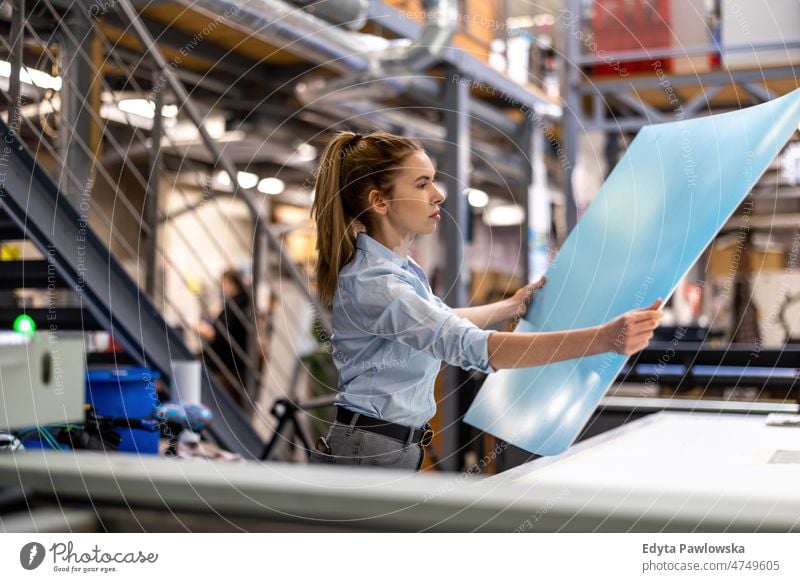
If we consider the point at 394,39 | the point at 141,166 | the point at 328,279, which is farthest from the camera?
the point at 141,166

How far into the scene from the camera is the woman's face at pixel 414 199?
1269 mm

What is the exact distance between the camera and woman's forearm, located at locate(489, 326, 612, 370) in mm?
1068

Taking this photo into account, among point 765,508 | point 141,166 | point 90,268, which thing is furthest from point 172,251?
point 765,508

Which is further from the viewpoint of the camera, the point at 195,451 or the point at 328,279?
the point at 195,451

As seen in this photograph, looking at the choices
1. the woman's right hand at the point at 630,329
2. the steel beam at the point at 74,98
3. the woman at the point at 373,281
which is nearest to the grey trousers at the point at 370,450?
the woman at the point at 373,281

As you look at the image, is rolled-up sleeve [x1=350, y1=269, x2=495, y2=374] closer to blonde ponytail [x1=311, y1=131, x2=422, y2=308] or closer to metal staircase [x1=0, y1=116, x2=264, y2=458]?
blonde ponytail [x1=311, y1=131, x2=422, y2=308]

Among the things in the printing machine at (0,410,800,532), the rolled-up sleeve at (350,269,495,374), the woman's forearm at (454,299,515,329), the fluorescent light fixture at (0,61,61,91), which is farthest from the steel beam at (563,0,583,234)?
the printing machine at (0,410,800,532)

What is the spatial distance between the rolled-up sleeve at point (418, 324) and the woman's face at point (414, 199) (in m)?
0.09

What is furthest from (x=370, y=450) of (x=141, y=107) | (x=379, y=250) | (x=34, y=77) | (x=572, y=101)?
(x=572, y=101)

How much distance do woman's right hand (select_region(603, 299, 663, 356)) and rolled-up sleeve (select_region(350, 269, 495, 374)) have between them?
0.50 ft

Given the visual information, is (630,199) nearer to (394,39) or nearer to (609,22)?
(394,39)

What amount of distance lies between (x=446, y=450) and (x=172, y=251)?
16.4 ft

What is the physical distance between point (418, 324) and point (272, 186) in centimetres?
622
